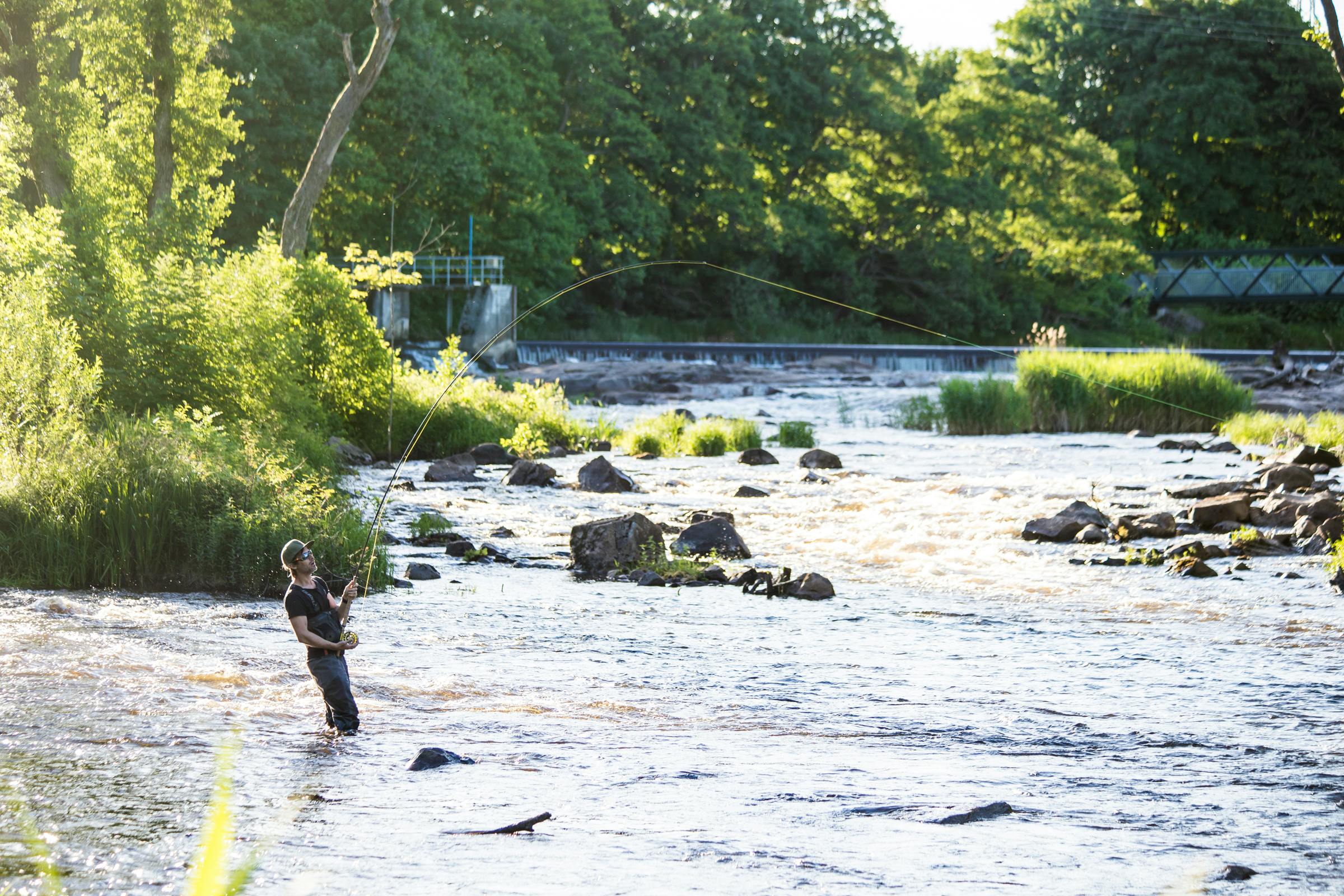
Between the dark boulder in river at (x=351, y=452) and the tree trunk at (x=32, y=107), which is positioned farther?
the tree trunk at (x=32, y=107)

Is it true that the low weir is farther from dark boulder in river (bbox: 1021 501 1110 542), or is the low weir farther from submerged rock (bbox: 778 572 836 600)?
submerged rock (bbox: 778 572 836 600)

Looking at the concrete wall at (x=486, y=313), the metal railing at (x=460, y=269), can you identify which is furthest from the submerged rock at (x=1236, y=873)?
the metal railing at (x=460, y=269)

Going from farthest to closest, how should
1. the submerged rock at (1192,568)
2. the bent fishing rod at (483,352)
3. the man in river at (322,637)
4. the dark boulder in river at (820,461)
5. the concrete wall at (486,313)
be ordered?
the concrete wall at (486,313) < the dark boulder in river at (820,461) < the submerged rock at (1192,568) < the bent fishing rod at (483,352) < the man in river at (322,637)

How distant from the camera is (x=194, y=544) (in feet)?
32.2

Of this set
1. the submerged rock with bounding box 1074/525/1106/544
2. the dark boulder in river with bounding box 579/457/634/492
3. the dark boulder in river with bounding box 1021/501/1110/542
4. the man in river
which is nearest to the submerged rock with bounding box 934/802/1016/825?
the man in river

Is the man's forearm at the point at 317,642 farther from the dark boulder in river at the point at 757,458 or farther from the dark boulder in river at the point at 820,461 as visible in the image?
the dark boulder in river at the point at 757,458

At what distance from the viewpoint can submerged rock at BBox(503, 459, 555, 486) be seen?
16766 mm

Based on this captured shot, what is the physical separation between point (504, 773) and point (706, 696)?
1.74 meters

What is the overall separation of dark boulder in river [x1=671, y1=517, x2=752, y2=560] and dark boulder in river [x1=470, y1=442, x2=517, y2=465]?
736 centimetres

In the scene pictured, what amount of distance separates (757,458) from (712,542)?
25.3 ft

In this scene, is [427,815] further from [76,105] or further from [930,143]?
[930,143]

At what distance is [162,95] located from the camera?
76.5 feet

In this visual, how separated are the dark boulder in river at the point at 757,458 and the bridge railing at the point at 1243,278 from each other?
1413 inches

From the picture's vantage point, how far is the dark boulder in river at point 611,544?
36.4ft
